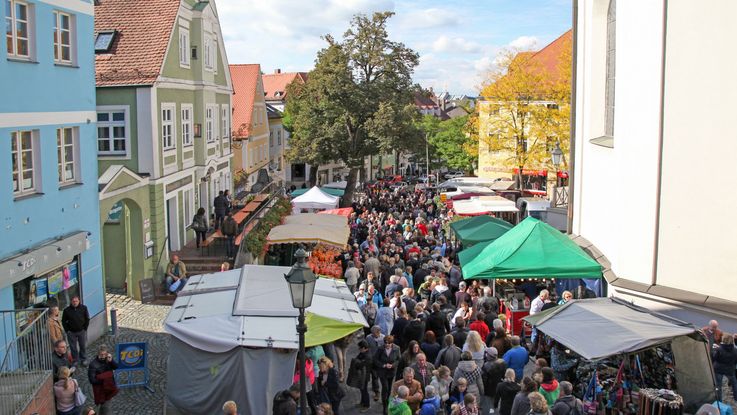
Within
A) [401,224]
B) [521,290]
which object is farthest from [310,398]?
[401,224]

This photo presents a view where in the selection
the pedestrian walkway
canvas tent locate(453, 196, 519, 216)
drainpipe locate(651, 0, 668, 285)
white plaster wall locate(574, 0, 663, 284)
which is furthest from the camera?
canvas tent locate(453, 196, 519, 216)

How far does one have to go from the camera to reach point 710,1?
1431 centimetres

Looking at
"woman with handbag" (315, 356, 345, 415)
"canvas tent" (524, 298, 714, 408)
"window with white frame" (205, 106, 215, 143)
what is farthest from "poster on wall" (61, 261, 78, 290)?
"window with white frame" (205, 106, 215, 143)

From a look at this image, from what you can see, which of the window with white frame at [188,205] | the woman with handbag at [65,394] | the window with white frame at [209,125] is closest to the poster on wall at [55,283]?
the woman with handbag at [65,394]

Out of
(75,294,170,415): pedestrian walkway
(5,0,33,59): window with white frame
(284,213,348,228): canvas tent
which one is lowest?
(75,294,170,415): pedestrian walkway

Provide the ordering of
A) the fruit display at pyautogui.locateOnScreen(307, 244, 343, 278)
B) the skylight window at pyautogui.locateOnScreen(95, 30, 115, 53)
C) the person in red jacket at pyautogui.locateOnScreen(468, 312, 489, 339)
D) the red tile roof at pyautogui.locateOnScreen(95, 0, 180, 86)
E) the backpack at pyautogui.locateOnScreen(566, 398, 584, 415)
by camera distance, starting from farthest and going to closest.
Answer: the skylight window at pyautogui.locateOnScreen(95, 30, 115, 53)
the red tile roof at pyautogui.locateOnScreen(95, 0, 180, 86)
the fruit display at pyautogui.locateOnScreen(307, 244, 343, 278)
the person in red jacket at pyautogui.locateOnScreen(468, 312, 489, 339)
the backpack at pyautogui.locateOnScreen(566, 398, 584, 415)

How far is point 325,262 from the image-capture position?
2159 centimetres

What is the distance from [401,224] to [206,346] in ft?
66.0

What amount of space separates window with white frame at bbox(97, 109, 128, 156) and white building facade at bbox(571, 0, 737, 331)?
13.3 metres

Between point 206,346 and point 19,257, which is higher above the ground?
point 19,257

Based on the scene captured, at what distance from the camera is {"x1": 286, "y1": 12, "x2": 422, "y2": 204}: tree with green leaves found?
45.1 m

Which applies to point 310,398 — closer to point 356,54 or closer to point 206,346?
point 206,346

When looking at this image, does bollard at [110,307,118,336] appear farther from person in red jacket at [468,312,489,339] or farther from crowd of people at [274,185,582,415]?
person in red jacket at [468,312,489,339]

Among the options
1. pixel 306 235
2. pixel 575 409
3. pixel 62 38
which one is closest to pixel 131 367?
pixel 62 38
